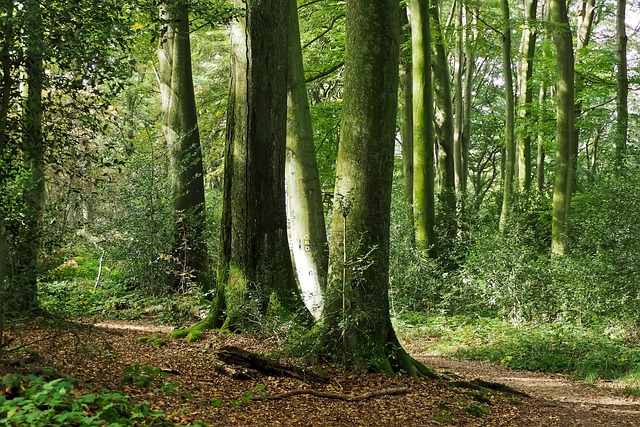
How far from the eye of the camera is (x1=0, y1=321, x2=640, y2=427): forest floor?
570 centimetres

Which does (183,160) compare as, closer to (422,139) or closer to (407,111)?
(422,139)

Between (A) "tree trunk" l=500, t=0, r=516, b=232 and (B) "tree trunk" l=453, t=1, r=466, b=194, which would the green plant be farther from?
(B) "tree trunk" l=453, t=1, r=466, b=194

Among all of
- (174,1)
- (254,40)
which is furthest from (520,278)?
(174,1)

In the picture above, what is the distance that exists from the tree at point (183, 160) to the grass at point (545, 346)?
4.72 m

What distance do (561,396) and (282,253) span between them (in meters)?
4.55

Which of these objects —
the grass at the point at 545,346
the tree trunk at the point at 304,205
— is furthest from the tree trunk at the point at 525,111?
the tree trunk at the point at 304,205

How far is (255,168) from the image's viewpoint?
927cm

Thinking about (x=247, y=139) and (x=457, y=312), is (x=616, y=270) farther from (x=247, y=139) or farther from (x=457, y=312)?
(x=247, y=139)

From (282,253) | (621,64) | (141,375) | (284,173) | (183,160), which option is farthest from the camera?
(621,64)

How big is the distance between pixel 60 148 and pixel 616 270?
1052 cm

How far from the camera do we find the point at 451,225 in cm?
1778

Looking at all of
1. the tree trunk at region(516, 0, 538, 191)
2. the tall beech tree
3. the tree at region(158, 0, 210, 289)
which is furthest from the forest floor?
the tree trunk at region(516, 0, 538, 191)

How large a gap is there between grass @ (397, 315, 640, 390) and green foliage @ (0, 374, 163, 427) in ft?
26.7

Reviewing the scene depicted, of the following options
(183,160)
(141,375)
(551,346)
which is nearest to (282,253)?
(141,375)
